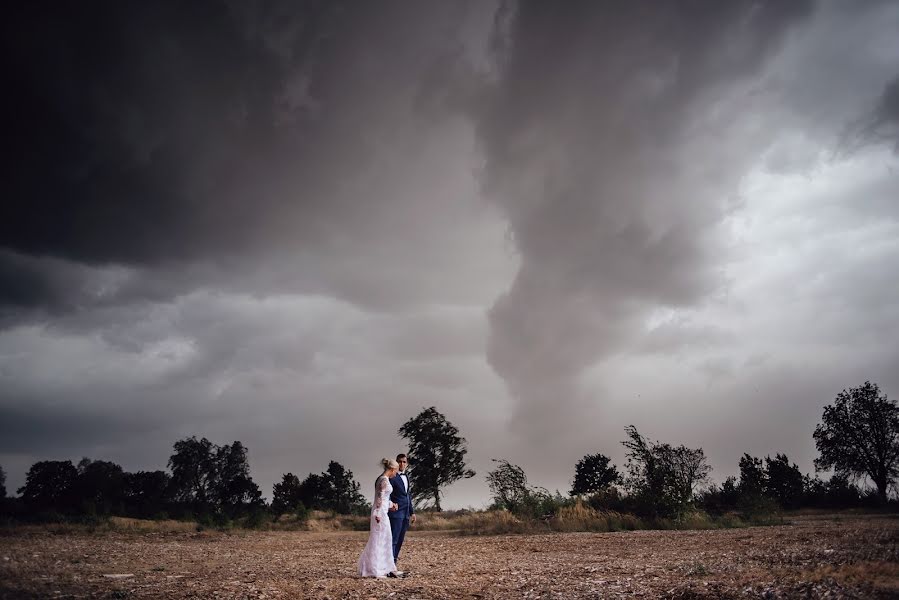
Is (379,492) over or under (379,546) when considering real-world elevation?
over

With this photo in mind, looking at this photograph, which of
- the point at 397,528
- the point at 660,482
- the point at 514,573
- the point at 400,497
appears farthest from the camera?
the point at 660,482

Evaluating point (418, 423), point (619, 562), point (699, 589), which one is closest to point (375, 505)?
point (619, 562)

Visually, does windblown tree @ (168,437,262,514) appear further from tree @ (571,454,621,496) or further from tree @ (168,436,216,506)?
tree @ (571,454,621,496)

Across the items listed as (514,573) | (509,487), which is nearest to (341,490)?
(509,487)

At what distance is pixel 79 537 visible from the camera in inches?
920

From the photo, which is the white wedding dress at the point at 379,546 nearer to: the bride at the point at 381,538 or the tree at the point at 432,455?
the bride at the point at 381,538

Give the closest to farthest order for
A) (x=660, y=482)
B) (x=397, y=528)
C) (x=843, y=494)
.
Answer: (x=397, y=528), (x=660, y=482), (x=843, y=494)

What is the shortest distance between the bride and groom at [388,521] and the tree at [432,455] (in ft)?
168

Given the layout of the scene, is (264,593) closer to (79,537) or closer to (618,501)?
(79,537)

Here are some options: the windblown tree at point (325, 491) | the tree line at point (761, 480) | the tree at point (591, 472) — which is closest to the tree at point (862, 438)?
the tree line at point (761, 480)

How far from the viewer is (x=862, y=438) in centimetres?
4962

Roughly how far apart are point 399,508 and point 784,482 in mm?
57625

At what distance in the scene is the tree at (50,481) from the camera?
57566 mm

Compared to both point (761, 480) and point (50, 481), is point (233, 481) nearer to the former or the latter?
point (50, 481)
